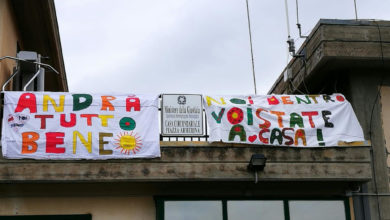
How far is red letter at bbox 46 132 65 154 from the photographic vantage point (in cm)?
1188

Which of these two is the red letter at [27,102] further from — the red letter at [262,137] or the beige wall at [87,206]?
the red letter at [262,137]

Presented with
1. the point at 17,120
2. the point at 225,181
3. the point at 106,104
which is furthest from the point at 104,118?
the point at 225,181

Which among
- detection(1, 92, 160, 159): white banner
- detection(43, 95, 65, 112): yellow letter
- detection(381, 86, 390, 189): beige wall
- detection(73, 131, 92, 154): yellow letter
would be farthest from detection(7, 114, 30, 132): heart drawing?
detection(381, 86, 390, 189): beige wall

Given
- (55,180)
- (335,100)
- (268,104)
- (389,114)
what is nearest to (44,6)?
(55,180)

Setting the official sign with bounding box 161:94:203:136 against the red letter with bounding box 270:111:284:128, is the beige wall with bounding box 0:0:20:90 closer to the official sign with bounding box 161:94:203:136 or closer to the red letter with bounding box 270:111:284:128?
the official sign with bounding box 161:94:203:136

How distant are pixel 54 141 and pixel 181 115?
8.25 feet

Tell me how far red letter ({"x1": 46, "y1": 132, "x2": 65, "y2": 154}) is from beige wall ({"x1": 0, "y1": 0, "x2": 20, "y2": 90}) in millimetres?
2247

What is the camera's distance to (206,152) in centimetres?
1226

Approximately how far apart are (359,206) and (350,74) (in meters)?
2.93

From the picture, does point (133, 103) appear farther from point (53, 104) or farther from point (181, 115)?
point (53, 104)

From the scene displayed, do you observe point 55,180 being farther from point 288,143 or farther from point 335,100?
point 335,100

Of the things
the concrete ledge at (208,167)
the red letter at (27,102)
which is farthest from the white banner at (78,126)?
the concrete ledge at (208,167)

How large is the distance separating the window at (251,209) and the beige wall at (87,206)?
383mm

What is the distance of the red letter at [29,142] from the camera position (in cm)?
1179
